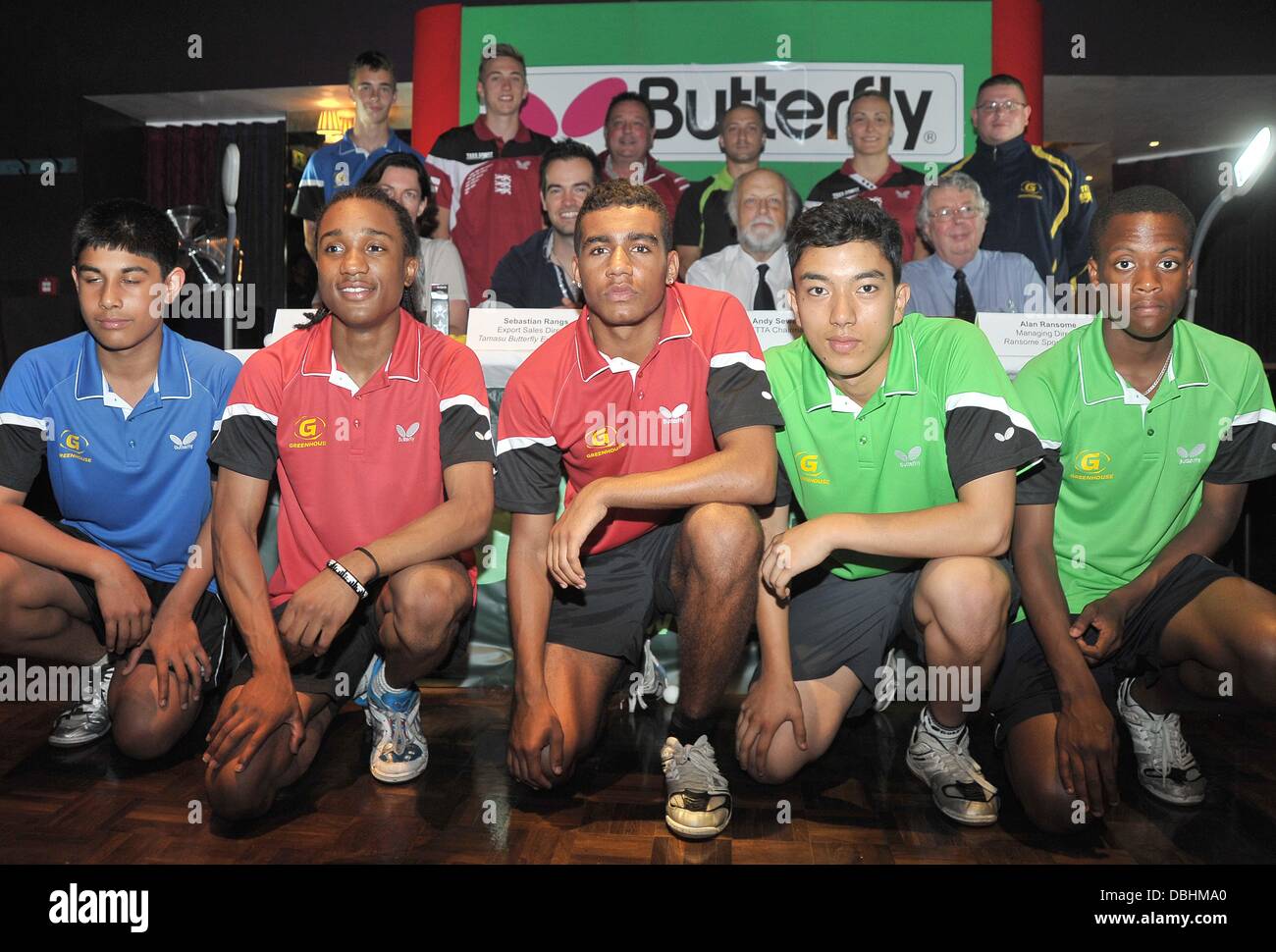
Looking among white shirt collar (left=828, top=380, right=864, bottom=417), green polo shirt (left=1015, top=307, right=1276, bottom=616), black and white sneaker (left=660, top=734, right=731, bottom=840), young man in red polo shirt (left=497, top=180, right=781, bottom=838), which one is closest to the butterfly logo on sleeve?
green polo shirt (left=1015, top=307, right=1276, bottom=616)

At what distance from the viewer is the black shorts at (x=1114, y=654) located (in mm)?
1801

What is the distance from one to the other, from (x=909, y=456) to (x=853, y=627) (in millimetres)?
371

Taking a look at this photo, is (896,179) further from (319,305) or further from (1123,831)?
(1123,831)

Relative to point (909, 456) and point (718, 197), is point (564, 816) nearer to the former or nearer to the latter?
point (909, 456)

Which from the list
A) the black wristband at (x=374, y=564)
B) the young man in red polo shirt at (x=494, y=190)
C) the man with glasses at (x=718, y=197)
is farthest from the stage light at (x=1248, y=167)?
the young man in red polo shirt at (x=494, y=190)

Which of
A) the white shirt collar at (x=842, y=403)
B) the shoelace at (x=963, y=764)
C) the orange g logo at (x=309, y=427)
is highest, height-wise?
the white shirt collar at (x=842, y=403)

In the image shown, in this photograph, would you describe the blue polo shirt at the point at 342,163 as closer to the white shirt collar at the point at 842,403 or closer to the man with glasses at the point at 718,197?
the man with glasses at the point at 718,197

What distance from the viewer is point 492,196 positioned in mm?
4707

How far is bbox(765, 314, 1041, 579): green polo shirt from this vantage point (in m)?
1.76

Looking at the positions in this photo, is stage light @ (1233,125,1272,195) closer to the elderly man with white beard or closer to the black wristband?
the elderly man with white beard

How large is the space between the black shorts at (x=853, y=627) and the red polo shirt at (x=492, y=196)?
3.17 m

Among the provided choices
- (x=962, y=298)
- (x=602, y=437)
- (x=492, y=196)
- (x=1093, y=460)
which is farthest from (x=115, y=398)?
(x=492, y=196)

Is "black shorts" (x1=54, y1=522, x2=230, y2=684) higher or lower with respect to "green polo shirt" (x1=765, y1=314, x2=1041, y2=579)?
lower

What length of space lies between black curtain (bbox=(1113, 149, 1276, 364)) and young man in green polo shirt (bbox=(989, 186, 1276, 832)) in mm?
6921
